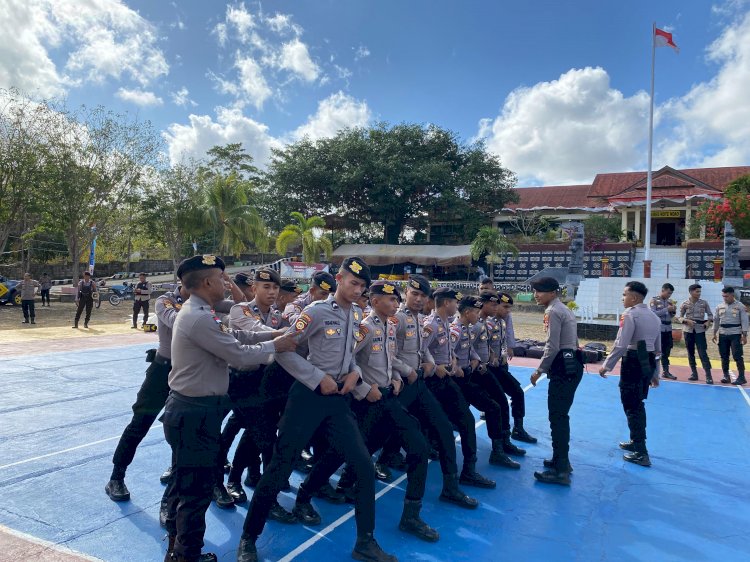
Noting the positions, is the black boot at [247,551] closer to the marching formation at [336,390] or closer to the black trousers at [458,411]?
the marching formation at [336,390]

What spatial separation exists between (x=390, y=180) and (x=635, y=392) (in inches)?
1193

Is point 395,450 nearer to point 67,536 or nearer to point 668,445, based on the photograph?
point 67,536

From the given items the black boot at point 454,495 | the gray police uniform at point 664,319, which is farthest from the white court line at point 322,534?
the gray police uniform at point 664,319

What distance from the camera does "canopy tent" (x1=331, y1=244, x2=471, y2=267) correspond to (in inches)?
1289

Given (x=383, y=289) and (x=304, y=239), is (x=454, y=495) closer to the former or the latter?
(x=383, y=289)

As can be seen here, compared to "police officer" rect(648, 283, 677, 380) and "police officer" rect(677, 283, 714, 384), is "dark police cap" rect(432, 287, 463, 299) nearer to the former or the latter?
"police officer" rect(648, 283, 677, 380)

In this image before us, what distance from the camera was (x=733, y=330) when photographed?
31.4ft

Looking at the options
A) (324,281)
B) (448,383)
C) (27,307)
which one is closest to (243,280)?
(324,281)

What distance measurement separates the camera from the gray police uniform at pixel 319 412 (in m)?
3.29

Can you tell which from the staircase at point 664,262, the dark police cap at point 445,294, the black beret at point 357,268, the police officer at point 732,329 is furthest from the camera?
the staircase at point 664,262

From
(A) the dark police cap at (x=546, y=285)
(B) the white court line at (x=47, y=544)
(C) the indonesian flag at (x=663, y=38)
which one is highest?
(C) the indonesian flag at (x=663, y=38)

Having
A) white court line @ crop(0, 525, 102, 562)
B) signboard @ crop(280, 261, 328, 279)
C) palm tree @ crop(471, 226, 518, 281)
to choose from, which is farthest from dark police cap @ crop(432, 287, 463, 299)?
palm tree @ crop(471, 226, 518, 281)

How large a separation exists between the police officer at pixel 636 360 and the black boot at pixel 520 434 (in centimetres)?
105

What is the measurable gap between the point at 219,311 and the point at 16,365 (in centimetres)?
758
